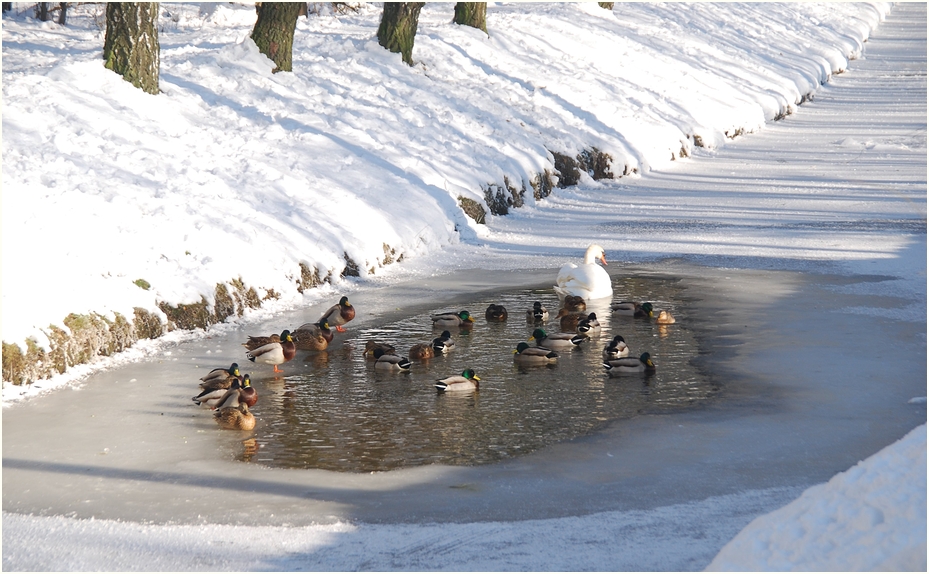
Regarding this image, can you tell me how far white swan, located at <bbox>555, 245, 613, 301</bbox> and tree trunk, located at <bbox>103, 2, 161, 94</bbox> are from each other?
7.38 metres

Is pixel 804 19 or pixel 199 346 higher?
pixel 804 19

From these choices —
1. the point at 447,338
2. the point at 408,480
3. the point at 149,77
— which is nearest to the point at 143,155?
the point at 149,77

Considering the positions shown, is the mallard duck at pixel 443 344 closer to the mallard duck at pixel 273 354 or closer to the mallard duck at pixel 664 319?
the mallard duck at pixel 273 354

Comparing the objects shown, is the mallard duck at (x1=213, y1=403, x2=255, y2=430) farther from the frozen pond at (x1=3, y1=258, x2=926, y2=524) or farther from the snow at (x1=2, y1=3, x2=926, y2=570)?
the snow at (x1=2, y1=3, x2=926, y2=570)

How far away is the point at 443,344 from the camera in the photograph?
9.45m

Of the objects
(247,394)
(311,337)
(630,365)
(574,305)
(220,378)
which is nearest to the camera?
(247,394)

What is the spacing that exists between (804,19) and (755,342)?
4687cm

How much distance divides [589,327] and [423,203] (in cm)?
530

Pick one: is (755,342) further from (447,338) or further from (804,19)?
(804,19)

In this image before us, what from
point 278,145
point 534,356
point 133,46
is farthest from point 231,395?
point 133,46

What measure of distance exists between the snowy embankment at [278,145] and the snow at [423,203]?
51mm

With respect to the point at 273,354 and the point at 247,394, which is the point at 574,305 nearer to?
the point at 273,354

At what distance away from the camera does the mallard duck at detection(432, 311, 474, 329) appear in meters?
10.3

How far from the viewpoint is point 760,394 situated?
823 cm
